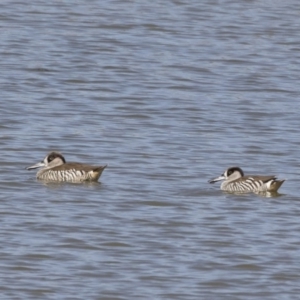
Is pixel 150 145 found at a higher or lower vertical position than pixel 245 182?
higher

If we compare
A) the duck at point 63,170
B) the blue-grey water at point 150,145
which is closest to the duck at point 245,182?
the blue-grey water at point 150,145

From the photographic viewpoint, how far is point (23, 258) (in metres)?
11.5

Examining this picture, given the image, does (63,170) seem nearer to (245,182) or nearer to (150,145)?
(245,182)

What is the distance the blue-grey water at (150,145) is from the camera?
1137 cm

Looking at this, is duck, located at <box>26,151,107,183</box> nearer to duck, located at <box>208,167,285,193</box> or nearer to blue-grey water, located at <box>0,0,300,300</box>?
blue-grey water, located at <box>0,0,300,300</box>

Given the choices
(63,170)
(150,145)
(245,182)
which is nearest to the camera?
(245,182)

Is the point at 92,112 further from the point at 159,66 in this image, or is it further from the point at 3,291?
the point at 3,291

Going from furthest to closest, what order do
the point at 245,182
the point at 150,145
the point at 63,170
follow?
the point at 150,145, the point at 63,170, the point at 245,182

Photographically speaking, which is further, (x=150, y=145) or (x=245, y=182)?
(x=150, y=145)

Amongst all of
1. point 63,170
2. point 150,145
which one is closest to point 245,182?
point 63,170

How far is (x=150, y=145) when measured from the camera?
54.4ft

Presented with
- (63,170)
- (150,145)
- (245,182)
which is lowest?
(245,182)

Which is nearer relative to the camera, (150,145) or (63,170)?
(63,170)

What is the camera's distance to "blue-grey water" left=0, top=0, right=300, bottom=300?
11.4 meters
